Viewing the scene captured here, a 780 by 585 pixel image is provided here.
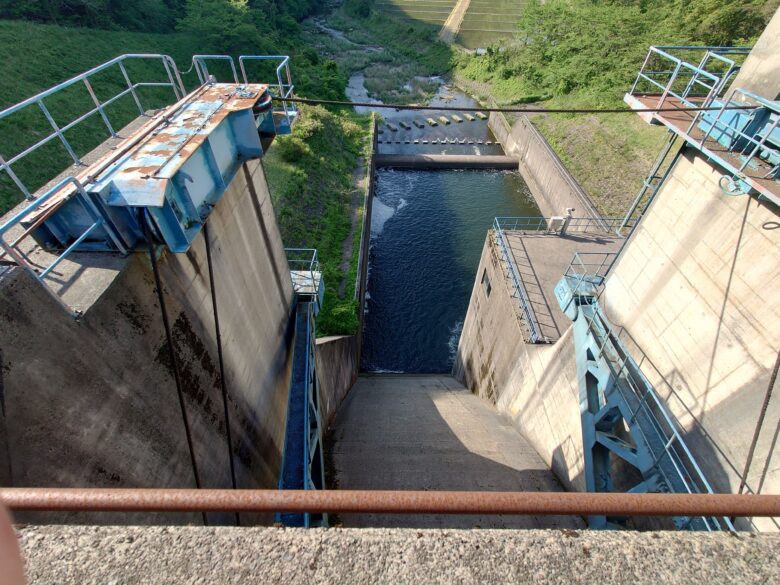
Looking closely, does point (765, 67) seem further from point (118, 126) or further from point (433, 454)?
point (118, 126)

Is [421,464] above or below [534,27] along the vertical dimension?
below

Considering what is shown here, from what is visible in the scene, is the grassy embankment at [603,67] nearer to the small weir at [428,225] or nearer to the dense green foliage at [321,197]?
the small weir at [428,225]

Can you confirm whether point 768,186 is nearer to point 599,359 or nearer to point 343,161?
point 599,359

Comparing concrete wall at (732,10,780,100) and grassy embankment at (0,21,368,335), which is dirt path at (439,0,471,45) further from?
concrete wall at (732,10,780,100)

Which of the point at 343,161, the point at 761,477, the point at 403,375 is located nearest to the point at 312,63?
the point at 343,161

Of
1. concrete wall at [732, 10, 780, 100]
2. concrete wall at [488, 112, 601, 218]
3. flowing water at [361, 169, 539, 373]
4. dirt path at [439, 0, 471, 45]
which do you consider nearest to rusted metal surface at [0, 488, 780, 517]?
concrete wall at [732, 10, 780, 100]

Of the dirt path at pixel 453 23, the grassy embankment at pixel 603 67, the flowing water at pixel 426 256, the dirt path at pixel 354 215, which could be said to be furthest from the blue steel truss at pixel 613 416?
the dirt path at pixel 453 23
